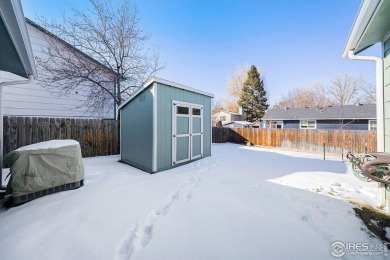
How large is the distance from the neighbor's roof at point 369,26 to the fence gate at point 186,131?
13.5 feet

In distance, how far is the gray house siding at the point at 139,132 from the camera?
187 inches

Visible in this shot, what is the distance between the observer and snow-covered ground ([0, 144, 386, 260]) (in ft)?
5.65

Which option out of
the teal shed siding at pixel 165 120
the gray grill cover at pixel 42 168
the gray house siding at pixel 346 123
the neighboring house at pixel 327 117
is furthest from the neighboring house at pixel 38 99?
the gray house siding at pixel 346 123

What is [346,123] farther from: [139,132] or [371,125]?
[139,132]

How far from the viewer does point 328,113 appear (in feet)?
52.0

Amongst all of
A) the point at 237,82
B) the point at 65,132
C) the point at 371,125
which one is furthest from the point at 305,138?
the point at 237,82

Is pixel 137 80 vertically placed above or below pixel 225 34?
below

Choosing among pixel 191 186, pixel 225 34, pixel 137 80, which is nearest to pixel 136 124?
→ pixel 191 186

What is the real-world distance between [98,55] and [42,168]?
7.01m

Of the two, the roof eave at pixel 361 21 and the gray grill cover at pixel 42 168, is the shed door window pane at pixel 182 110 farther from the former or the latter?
the roof eave at pixel 361 21

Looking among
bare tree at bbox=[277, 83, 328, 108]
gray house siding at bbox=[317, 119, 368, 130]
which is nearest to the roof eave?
gray house siding at bbox=[317, 119, 368, 130]

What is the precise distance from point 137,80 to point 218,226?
8589 millimetres

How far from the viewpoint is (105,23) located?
8258 mm

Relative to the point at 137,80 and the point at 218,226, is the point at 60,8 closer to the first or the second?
the point at 137,80
